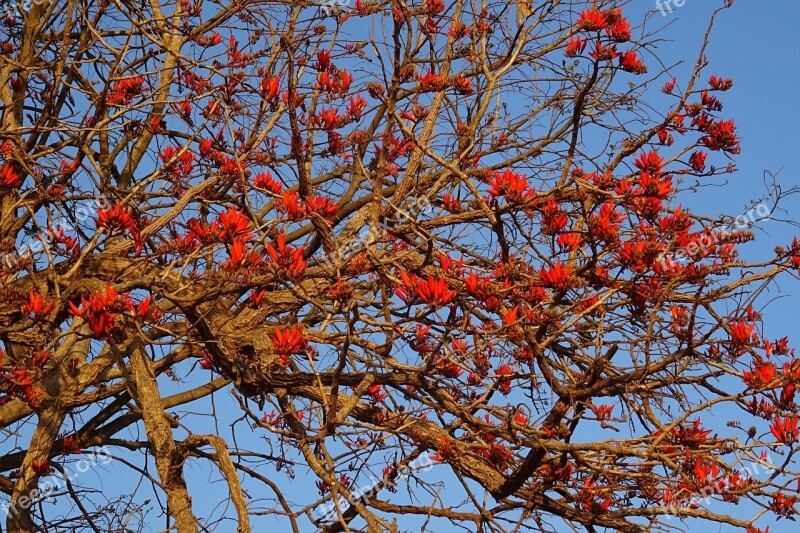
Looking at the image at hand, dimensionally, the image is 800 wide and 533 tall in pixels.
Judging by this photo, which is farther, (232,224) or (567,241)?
(567,241)

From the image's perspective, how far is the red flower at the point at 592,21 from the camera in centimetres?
478

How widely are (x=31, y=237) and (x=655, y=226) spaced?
146 inches

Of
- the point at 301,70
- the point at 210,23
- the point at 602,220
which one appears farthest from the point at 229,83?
the point at 602,220

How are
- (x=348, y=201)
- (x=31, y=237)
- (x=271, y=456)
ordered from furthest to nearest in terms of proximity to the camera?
(x=348, y=201) → (x=31, y=237) → (x=271, y=456)

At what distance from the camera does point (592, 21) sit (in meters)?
4.78

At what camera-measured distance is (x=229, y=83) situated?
5703 mm

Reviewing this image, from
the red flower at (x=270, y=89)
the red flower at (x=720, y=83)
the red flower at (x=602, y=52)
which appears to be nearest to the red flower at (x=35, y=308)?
the red flower at (x=270, y=89)

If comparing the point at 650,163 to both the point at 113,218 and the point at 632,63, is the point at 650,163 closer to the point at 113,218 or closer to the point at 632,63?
the point at 632,63

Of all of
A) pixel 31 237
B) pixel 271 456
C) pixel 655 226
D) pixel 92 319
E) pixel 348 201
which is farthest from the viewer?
pixel 348 201

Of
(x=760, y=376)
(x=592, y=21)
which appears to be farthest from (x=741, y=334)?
(x=592, y=21)

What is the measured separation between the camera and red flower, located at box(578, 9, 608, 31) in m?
4.78

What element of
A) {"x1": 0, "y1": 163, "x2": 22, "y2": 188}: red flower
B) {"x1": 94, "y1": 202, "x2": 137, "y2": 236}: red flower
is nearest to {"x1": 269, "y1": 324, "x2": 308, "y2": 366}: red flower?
{"x1": 94, "y1": 202, "x2": 137, "y2": 236}: red flower

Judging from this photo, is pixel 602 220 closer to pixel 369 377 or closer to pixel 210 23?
pixel 369 377

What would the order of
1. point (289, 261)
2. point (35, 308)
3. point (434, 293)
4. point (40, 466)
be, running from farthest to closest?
point (40, 466) → point (35, 308) → point (289, 261) → point (434, 293)
